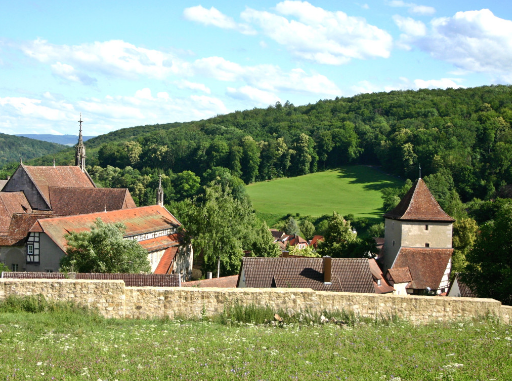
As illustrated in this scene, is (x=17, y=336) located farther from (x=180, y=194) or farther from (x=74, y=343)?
(x=180, y=194)

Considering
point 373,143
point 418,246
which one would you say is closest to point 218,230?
point 418,246

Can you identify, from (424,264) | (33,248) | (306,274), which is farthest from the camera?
(424,264)

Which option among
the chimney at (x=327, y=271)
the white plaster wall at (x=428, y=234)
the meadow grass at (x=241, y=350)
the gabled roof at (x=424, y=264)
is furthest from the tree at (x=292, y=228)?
the meadow grass at (x=241, y=350)

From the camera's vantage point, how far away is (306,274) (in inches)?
920

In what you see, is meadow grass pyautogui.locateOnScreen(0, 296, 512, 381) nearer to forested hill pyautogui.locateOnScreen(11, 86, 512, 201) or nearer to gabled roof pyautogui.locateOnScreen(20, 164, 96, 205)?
gabled roof pyautogui.locateOnScreen(20, 164, 96, 205)

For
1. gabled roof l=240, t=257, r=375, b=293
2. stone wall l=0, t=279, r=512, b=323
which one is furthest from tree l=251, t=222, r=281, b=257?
stone wall l=0, t=279, r=512, b=323

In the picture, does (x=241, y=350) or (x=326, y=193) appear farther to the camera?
(x=326, y=193)

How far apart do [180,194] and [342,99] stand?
90.0 m

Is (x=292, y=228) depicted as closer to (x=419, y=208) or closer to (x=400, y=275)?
(x=419, y=208)

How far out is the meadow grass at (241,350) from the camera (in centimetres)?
930

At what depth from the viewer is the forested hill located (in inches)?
3743

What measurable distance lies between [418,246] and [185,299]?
83.5 feet

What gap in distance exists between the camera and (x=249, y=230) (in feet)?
144

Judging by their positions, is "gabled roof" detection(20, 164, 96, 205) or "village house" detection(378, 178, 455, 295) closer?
"village house" detection(378, 178, 455, 295)
